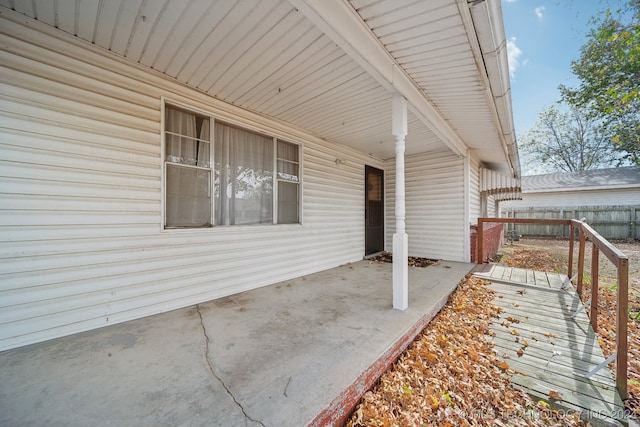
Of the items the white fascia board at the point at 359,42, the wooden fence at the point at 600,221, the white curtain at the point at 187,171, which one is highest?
the white fascia board at the point at 359,42

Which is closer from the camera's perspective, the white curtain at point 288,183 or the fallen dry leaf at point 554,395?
the fallen dry leaf at point 554,395

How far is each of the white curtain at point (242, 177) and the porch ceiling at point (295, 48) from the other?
483 mm

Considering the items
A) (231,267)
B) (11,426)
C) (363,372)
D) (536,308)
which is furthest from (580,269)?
(11,426)

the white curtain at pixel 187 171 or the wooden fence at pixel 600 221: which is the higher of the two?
the white curtain at pixel 187 171

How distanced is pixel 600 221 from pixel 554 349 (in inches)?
533

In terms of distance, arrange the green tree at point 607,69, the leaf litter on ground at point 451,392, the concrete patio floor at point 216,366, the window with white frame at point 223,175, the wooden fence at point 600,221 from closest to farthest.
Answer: the concrete patio floor at point 216,366, the leaf litter on ground at point 451,392, the window with white frame at point 223,175, the green tree at point 607,69, the wooden fence at point 600,221

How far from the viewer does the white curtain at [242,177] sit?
3.35m

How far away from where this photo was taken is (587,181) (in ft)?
42.2

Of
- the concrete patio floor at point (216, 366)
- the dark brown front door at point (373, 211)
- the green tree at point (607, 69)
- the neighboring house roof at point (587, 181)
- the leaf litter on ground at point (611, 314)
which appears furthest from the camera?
the neighboring house roof at point (587, 181)

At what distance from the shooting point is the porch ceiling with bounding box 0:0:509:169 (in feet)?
6.10

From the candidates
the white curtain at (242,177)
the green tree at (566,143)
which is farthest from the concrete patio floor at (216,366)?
the green tree at (566,143)

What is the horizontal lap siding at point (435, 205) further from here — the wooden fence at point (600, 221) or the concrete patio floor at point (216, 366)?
the wooden fence at point (600, 221)

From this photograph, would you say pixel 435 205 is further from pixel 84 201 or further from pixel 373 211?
pixel 84 201

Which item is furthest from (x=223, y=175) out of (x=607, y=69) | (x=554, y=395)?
(x=607, y=69)
